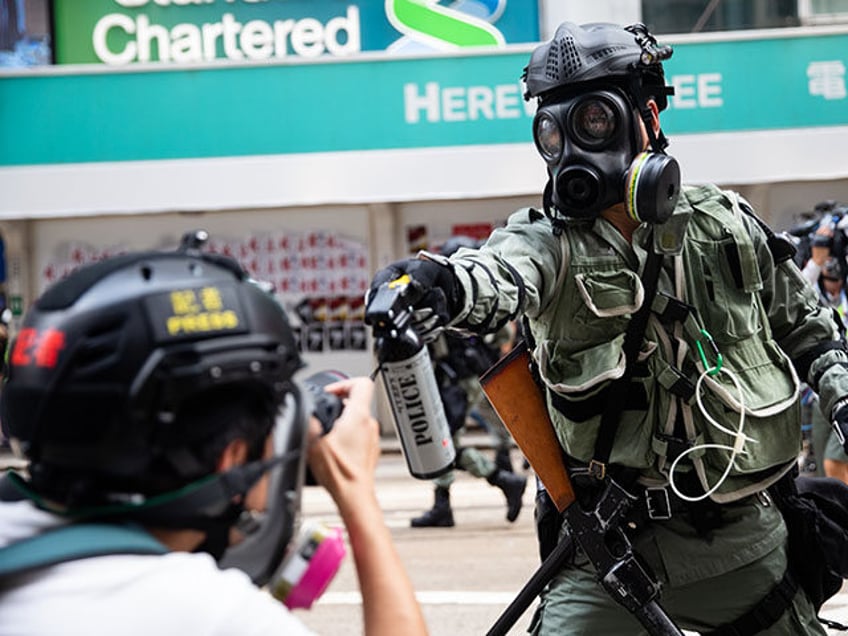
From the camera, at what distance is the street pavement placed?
6375 mm

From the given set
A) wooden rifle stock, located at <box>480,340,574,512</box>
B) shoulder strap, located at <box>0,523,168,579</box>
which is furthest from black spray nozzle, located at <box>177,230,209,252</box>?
wooden rifle stock, located at <box>480,340,574,512</box>

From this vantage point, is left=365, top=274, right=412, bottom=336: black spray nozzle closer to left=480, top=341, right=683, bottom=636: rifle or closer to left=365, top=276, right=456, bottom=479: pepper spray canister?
left=365, top=276, right=456, bottom=479: pepper spray canister

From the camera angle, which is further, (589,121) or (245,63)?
(245,63)

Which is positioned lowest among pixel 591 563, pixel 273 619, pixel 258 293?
pixel 591 563

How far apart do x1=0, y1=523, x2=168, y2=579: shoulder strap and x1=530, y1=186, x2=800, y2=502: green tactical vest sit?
1.70 m

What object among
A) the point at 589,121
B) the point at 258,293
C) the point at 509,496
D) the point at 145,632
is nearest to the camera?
the point at 145,632

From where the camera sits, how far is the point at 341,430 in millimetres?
2068

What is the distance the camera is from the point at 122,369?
5.56 ft

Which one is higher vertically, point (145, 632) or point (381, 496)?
point (145, 632)

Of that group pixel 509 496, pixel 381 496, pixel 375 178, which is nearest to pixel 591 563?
pixel 509 496

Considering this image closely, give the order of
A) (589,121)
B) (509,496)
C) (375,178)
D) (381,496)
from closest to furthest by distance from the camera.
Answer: (589,121), (509,496), (381,496), (375,178)

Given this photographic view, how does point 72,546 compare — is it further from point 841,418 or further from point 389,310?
point 841,418

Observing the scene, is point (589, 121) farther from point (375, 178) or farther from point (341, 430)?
point (375, 178)

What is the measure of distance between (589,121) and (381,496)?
764 cm
